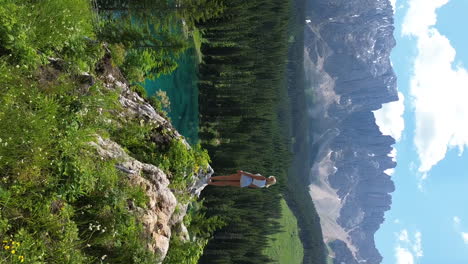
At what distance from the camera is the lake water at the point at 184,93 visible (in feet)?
111

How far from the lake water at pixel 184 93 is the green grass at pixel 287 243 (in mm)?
26188

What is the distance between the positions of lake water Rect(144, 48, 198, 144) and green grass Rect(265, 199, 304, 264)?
2619 cm

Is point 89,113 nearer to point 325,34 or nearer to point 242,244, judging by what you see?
point 242,244

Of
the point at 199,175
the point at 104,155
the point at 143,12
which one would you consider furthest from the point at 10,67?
the point at 143,12

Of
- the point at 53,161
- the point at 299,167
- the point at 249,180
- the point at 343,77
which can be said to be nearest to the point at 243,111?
the point at 249,180

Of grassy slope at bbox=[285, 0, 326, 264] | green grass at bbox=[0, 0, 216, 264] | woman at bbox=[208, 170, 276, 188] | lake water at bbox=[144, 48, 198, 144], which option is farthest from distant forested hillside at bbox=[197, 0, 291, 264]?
green grass at bbox=[0, 0, 216, 264]

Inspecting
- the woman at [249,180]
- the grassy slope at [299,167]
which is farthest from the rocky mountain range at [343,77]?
the woman at [249,180]

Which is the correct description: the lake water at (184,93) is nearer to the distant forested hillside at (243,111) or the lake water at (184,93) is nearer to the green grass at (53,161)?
the distant forested hillside at (243,111)

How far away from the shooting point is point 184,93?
37.1 metres

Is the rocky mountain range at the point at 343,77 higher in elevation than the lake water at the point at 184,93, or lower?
higher

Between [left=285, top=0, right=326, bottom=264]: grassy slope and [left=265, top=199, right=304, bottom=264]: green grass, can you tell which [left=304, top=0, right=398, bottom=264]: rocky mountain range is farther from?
[left=265, top=199, right=304, bottom=264]: green grass

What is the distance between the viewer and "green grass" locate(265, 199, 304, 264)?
203 feet

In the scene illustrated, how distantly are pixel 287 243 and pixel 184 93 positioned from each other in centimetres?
4220

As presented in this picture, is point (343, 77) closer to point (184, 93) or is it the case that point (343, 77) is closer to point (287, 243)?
point (287, 243)
